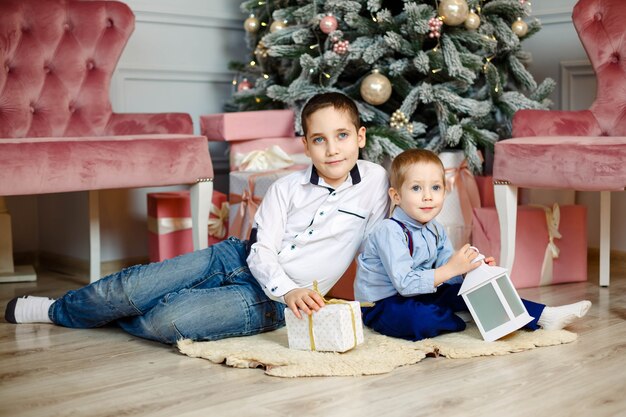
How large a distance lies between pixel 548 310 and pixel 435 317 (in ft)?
0.87

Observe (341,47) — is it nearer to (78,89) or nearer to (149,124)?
(149,124)

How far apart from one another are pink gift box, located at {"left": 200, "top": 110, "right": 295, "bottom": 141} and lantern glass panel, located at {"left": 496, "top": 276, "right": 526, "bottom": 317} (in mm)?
1381

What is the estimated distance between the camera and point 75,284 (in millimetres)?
2938

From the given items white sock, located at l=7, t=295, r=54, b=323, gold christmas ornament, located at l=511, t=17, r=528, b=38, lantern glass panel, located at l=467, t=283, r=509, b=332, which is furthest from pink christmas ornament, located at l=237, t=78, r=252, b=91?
lantern glass panel, located at l=467, t=283, r=509, b=332

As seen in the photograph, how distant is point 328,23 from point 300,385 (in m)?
1.53

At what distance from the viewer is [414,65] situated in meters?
2.85

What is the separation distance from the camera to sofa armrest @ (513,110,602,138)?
2.63m

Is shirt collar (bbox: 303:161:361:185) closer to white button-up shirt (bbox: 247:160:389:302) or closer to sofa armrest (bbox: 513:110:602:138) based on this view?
white button-up shirt (bbox: 247:160:389:302)

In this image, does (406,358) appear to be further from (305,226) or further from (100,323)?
(100,323)

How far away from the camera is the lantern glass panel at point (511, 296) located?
191 cm

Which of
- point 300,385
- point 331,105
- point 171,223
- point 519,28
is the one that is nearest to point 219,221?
point 171,223

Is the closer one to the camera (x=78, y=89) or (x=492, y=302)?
(x=492, y=302)

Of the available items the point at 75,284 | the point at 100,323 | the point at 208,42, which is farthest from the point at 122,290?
the point at 208,42

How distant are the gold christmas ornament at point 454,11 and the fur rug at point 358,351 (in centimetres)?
114
